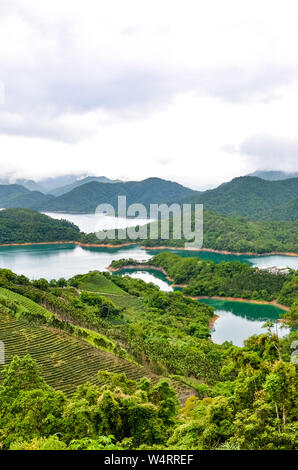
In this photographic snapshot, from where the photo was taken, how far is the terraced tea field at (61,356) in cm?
1482

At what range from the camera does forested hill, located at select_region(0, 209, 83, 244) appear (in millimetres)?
86625

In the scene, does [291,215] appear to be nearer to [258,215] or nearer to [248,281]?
[258,215]

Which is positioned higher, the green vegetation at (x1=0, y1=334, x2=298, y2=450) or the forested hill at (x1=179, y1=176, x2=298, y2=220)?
the forested hill at (x1=179, y1=176, x2=298, y2=220)

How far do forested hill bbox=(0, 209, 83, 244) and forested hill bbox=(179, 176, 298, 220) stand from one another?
67.5 meters

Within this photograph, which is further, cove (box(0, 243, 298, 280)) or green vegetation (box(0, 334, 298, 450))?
cove (box(0, 243, 298, 280))

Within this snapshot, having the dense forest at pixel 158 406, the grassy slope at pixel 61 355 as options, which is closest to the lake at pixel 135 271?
the dense forest at pixel 158 406

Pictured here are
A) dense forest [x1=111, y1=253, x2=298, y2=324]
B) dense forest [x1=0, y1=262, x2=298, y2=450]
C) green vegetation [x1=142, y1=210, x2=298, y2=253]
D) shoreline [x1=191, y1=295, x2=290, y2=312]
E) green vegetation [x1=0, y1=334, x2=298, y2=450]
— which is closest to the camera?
green vegetation [x1=0, y1=334, x2=298, y2=450]

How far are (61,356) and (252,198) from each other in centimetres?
13693

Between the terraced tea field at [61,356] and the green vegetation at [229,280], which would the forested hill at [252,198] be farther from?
the terraced tea field at [61,356]

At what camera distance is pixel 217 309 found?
3891cm

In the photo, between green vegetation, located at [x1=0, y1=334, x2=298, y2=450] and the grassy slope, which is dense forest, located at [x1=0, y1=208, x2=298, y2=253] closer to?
the grassy slope

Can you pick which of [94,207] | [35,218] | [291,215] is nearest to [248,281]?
[35,218]

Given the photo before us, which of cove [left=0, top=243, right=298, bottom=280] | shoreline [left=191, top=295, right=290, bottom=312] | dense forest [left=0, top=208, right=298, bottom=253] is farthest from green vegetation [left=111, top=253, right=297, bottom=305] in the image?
dense forest [left=0, top=208, right=298, bottom=253]

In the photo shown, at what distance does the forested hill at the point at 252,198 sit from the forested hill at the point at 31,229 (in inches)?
2656
